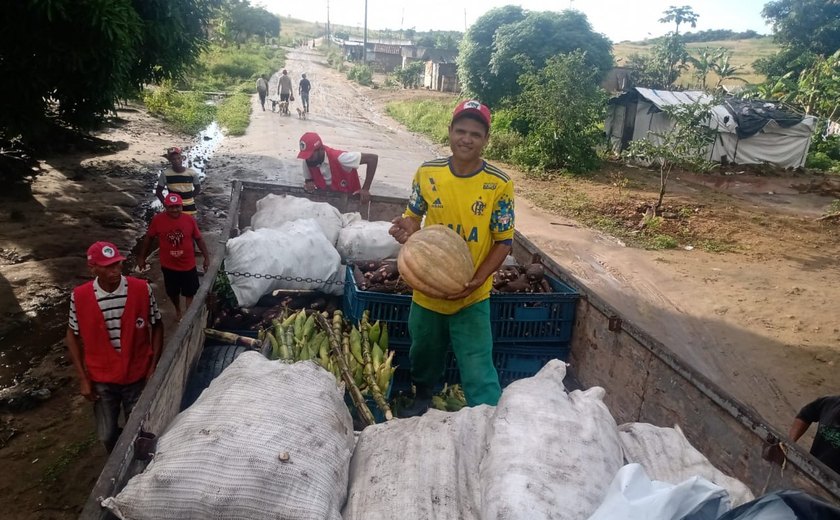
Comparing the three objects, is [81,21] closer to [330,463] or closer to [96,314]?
[96,314]

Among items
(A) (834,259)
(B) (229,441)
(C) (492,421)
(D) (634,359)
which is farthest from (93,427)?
(A) (834,259)

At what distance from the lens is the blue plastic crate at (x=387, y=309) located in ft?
13.1

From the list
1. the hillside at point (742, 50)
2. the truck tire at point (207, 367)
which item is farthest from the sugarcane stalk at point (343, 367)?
the hillside at point (742, 50)

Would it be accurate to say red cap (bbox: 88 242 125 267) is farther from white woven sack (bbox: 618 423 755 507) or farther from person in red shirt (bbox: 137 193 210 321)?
white woven sack (bbox: 618 423 755 507)

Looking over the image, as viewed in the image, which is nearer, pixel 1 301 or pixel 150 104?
pixel 1 301

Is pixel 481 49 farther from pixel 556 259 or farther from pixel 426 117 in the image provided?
pixel 556 259

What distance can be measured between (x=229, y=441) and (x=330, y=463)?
1.17 ft

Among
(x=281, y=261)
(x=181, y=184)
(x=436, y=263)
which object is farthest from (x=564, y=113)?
(x=436, y=263)

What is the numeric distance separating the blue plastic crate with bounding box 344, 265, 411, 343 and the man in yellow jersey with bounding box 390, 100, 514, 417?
0.35 m

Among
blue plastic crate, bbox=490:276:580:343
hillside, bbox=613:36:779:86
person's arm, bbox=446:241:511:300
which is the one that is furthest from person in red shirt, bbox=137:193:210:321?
hillside, bbox=613:36:779:86

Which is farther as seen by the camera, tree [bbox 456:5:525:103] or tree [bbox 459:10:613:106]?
tree [bbox 456:5:525:103]

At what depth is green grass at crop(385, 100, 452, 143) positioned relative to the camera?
2327cm

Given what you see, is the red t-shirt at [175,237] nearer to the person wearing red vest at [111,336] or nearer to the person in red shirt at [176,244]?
the person in red shirt at [176,244]

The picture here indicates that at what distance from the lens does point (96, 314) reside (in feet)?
11.6
